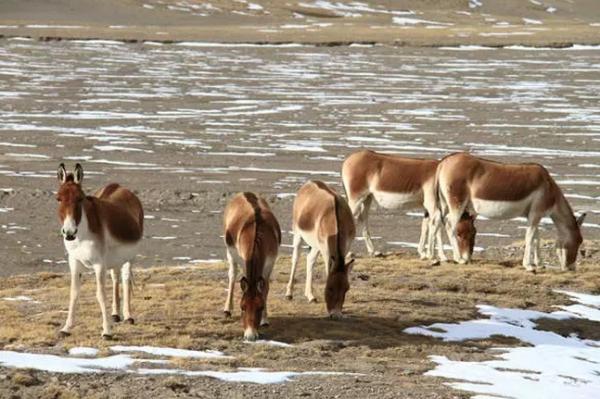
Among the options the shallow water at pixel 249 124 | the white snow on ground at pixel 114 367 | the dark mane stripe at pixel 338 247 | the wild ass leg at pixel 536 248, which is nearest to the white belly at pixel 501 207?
the wild ass leg at pixel 536 248

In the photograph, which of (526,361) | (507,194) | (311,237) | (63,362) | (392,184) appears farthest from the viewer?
(392,184)

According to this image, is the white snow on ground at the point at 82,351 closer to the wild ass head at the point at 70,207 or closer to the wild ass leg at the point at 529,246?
the wild ass head at the point at 70,207

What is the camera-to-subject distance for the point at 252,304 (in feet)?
43.2

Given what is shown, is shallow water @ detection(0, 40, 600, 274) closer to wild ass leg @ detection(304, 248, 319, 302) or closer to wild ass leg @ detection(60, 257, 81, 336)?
wild ass leg @ detection(304, 248, 319, 302)

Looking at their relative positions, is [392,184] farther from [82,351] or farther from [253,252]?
[82,351]

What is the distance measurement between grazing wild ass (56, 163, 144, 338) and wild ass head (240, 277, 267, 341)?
50.7 inches

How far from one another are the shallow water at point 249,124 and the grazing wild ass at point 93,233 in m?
7.79

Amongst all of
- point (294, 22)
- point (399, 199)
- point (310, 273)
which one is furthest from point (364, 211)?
point (294, 22)

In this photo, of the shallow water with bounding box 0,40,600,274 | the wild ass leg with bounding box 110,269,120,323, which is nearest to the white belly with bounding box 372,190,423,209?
the shallow water with bounding box 0,40,600,274

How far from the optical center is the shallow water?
25.7 meters

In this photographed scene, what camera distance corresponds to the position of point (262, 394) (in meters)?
11.1

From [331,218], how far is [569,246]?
5548mm

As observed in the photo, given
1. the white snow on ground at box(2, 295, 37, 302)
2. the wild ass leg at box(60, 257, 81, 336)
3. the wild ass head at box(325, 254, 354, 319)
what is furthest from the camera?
the white snow on ground at box(2, 295, 37, 302)

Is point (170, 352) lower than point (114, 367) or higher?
lower
